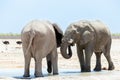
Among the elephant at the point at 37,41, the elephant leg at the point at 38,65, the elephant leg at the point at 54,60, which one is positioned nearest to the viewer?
the elephant at the point at 37,41

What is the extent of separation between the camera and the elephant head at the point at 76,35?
1888 cm

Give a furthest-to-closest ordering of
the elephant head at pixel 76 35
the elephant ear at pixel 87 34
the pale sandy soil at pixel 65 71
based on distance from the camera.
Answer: the elephant ear at pixel 87 34 → the elephant head at pixel 76 35 → the pale sandy soil at pixel 65 71

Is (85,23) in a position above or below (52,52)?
above

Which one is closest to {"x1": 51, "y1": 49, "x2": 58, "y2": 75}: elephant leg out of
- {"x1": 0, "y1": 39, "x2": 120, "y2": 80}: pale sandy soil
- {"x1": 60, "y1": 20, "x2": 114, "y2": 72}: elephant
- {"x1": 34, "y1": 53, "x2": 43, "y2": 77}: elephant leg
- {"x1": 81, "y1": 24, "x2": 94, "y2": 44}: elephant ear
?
{"x1": 0, "y1": 39, "x2": 120, "y2": 80}: pale sandy soil

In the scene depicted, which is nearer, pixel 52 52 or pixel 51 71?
pixel 52 52

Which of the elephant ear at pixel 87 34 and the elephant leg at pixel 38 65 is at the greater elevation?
the elephant ear at pixel 87 34

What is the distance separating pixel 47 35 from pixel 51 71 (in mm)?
2777

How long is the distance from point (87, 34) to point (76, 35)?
19.8 inches

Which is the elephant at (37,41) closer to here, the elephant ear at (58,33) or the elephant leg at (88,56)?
the elephant ear at (58,33)

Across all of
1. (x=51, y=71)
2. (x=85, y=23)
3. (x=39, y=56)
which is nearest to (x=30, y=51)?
(x=39, y=56)

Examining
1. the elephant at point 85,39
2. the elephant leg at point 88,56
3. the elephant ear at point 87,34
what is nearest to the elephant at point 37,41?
the elephant at point 85,39

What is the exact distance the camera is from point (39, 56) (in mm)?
16375

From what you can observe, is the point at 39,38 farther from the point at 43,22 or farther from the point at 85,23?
the point at 85,23

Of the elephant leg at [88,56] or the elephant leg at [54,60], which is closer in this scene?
the elephant leg at [54,60]
